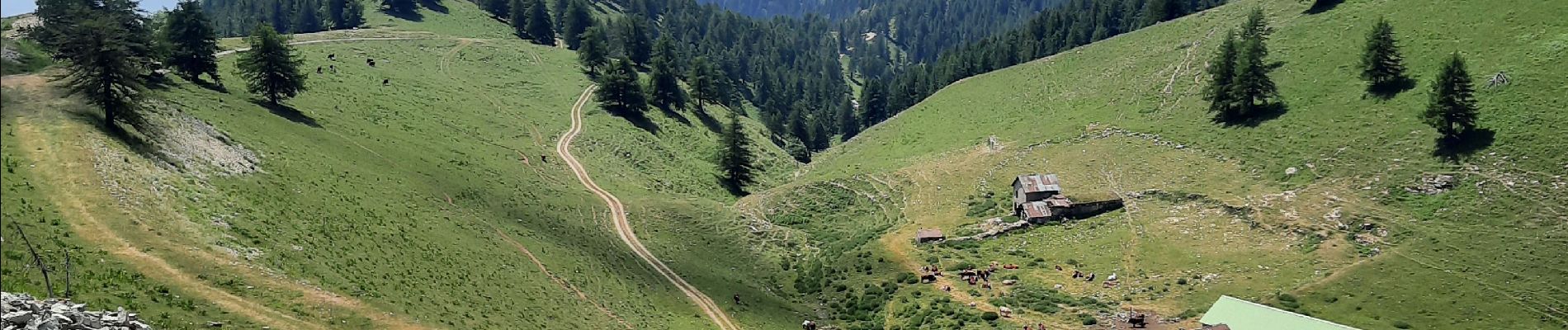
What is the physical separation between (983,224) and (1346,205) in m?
24.5

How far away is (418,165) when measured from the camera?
220 ft

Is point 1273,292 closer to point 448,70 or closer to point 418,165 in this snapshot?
point 418,165

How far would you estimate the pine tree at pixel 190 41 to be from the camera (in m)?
75.9

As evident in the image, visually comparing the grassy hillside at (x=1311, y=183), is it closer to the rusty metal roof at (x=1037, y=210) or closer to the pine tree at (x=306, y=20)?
the rusty metal roof at (x=1037, y=210)

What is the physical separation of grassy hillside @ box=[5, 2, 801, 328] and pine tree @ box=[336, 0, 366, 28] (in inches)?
2625

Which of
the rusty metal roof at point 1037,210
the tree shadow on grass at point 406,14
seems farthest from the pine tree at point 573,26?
the rusty metal roof at point 1037,210

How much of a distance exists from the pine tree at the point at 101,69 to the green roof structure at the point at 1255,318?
191 ft

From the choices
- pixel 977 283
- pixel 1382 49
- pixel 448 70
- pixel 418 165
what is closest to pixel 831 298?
pixel 977 283

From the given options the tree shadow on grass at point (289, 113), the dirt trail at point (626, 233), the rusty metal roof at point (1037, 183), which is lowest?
the dirt trail at point (626, 233)

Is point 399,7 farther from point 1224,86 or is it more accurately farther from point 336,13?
point 1224,86

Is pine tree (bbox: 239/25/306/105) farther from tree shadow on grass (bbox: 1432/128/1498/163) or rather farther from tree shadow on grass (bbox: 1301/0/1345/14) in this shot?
tree shadow on grass (bbox: 1301/0/1345/14)

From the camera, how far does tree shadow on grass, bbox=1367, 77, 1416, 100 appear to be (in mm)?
70375

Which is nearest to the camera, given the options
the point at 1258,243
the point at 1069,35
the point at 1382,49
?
the point at 1258,243

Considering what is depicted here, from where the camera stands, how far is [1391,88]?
71.4m
